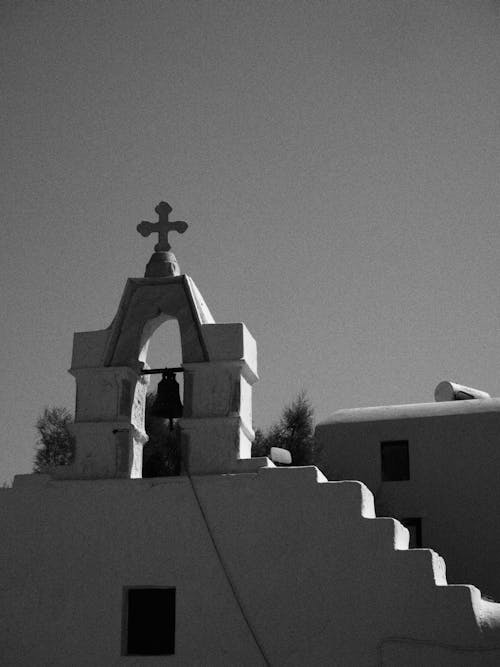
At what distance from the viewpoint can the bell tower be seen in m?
10.6

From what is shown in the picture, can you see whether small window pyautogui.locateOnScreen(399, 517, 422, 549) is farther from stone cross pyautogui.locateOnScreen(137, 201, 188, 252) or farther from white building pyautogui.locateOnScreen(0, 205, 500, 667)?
stone cross pyautogui.locateOnScreen(137, 201, 188, 252)

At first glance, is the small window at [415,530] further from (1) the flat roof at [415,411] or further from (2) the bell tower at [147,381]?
(2) the bell tower at [147,381]

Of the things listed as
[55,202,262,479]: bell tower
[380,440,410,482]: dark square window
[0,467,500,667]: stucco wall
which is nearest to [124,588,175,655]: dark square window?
[0,467,500,667]: stucco wall

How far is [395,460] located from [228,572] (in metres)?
6.44

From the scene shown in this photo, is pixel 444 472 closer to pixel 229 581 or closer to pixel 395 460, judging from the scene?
pixel 395 460

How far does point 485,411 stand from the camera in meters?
15.6

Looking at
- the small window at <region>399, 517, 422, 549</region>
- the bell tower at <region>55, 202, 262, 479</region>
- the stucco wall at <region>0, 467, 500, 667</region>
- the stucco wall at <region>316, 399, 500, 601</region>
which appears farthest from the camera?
the small window at <region>399, 517, 422, 549</region>

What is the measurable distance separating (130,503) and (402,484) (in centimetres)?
634

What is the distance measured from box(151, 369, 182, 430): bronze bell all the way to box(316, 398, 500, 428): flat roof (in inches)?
227

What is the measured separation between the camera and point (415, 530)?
607 inches

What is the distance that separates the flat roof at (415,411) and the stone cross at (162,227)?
6163 mm

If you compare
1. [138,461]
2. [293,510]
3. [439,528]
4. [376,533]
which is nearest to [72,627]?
[138,461]

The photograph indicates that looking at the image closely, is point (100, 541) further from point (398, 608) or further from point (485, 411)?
point (485, 411)

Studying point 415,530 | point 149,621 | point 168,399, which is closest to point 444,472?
point 415,530
